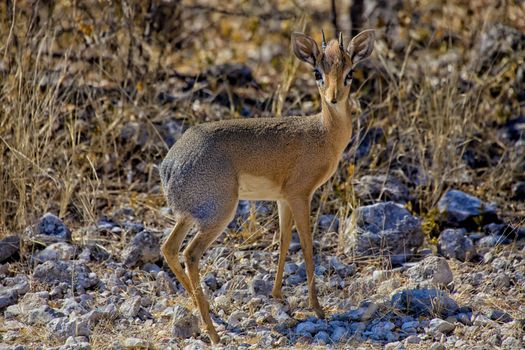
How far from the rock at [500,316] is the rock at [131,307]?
2414 millimetres

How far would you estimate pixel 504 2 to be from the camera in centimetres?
1066

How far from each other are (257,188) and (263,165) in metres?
0.17

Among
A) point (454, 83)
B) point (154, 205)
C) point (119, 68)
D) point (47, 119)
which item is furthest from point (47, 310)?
point (454, 83)

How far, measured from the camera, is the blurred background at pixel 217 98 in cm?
836

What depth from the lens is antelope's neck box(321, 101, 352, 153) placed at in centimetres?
691

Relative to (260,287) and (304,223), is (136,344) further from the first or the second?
(304,223)

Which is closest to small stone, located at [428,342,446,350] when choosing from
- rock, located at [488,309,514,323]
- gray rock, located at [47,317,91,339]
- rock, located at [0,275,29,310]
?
rock, located at [488,309,514,323]

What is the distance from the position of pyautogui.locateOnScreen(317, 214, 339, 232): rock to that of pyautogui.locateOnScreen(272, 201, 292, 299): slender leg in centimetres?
105

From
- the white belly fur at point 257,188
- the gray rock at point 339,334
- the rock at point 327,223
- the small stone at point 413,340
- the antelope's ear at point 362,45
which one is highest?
the antelope's ear at point 362,45

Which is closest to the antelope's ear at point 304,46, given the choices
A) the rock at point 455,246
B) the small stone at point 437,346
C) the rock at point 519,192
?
the rock at point 455,246

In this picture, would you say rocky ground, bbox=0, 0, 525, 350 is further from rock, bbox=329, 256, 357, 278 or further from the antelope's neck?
the antelope's neck

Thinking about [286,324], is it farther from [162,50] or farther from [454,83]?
[162,50]

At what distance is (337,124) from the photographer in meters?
6.93

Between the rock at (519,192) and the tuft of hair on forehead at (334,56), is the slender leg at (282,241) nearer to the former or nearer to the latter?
the tuft of hair on forehead at (334,56)
